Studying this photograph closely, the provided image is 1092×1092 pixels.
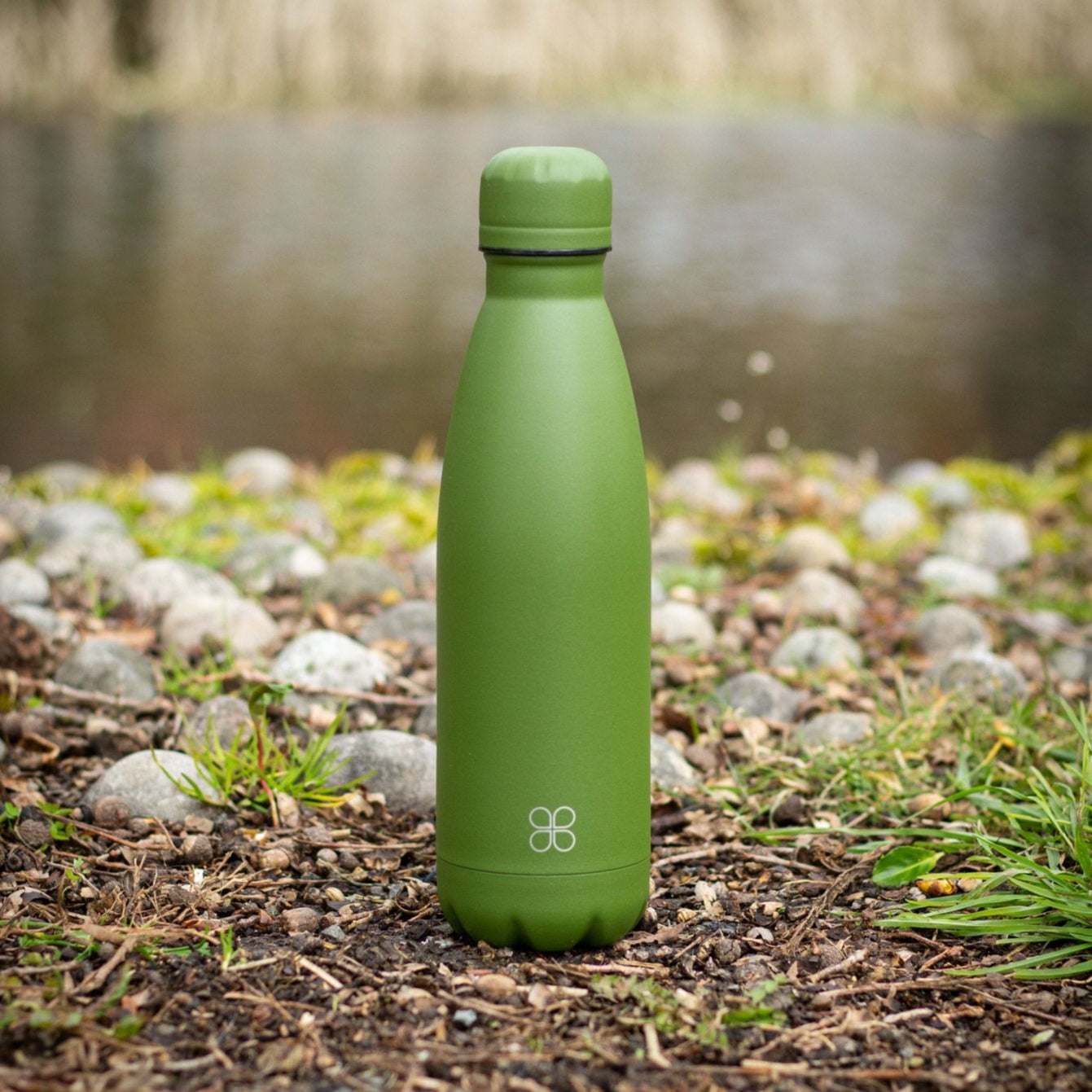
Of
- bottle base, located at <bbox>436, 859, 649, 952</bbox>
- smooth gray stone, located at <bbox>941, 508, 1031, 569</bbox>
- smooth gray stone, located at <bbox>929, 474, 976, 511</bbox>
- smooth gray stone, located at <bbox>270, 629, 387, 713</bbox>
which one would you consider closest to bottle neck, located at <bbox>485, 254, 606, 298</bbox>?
bottle base, located at <bbox>436, 859, 649, 952</bbox>

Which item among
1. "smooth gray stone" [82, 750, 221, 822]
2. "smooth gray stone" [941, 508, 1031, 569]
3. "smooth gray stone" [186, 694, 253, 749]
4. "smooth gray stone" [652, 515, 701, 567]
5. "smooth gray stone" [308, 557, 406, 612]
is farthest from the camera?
"smooth gray stone" [941, 508, 1031, 569]

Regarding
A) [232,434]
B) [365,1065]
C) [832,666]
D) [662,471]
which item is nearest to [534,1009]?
[365,1065]

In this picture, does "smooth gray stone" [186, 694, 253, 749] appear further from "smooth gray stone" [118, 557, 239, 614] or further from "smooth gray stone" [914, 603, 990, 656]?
"smooth gray stone" [914, 603, 990, 656]

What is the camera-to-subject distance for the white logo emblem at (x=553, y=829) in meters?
2.07

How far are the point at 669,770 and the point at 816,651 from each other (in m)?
Result: 0.75

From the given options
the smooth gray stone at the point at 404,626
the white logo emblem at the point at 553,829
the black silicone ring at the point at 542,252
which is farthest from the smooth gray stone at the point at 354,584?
the black silicone ring at the point at 542,252

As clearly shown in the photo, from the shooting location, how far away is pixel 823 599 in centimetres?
371

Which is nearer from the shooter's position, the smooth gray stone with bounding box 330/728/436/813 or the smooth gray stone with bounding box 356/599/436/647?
the smooth gray stone with bounding box 330/728/436/813

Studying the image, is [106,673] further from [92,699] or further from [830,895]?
[830,895]

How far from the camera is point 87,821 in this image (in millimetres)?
2512

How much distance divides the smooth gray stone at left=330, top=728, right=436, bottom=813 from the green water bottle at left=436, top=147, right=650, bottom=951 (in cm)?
54

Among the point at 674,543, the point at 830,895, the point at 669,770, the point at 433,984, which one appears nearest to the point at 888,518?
the point at 674,543

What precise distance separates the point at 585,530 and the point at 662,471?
390cm

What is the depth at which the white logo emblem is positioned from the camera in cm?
207
